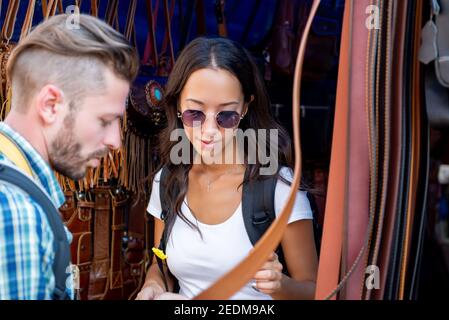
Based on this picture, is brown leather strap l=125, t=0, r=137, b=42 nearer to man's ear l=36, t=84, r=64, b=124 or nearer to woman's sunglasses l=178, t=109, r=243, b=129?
woman's sunglasses l=178, t=109, r=243, b=129

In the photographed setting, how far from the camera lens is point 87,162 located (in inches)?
38.7

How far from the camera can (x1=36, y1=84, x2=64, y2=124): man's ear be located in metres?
0.92

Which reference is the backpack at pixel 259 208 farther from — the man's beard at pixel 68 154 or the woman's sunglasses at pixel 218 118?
Result: the man's beard at pixel 68 154

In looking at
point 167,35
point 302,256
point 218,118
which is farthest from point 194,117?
point 167,35

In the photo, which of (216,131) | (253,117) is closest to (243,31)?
(253,117)

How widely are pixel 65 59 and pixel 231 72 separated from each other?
614 millimetres

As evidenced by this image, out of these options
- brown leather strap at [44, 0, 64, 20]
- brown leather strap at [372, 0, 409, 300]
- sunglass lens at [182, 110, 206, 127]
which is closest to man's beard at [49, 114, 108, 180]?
sunglass lens at [182, 110, 206, 127]

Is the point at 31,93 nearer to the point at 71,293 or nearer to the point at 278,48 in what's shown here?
the point at 71,293

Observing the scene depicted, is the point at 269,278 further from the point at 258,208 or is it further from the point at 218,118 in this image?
the point at 218,118

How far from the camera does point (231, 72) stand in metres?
1.46

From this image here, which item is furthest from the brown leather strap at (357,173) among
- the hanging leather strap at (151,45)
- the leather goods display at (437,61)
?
the hanging leather strap at (151,45)

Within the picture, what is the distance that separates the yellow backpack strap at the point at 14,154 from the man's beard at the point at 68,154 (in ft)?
0.17

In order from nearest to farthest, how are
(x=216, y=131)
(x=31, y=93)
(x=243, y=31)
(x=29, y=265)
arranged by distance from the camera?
(x=29, y=265)
(x=31, y=93)
(x=216, y=131)
(x=243, y=31)

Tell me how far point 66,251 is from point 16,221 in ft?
0.36
